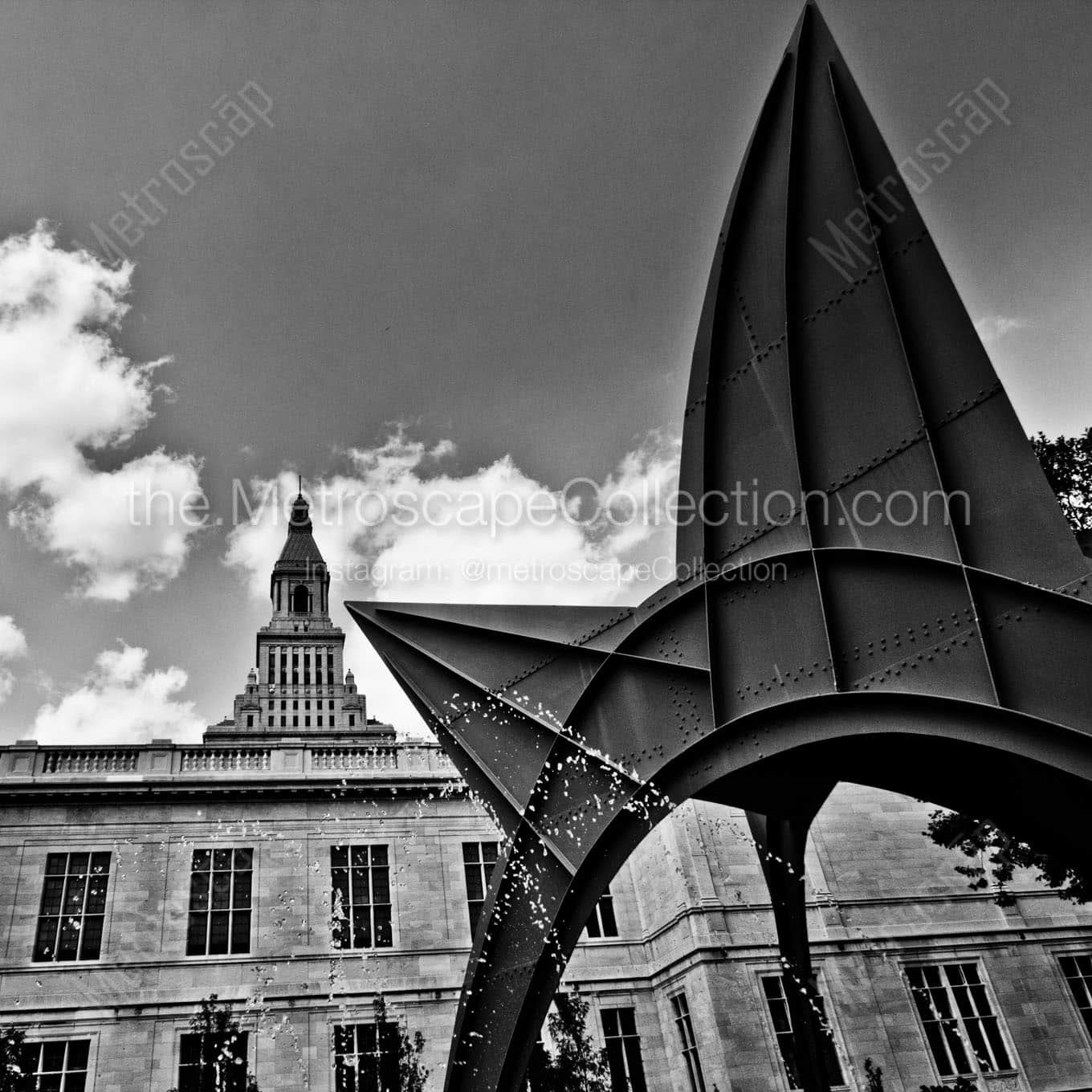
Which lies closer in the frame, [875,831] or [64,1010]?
[64,1010]

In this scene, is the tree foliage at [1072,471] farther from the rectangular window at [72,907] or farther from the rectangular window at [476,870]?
the rectangular window at [72,907]

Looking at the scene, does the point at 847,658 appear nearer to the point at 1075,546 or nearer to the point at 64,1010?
the point at 1075,546

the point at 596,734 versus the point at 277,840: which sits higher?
the point at 277,840

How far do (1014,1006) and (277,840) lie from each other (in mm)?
22644

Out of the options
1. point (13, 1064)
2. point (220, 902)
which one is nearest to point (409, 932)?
point (220, 902)

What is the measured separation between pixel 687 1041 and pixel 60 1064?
16.8 m

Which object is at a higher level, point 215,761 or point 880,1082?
point 215,761

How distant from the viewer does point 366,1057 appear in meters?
24.6

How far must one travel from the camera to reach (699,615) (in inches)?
460

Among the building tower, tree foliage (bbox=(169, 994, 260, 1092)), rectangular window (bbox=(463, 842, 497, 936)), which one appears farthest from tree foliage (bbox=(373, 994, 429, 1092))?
the building tower

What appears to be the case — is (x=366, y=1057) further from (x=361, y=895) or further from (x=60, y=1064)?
(x=60, y=1064)

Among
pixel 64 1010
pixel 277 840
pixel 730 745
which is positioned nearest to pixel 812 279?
pixel 730 745

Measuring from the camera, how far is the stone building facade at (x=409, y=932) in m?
24.6

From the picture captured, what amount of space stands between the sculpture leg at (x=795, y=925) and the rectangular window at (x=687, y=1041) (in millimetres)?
10827
